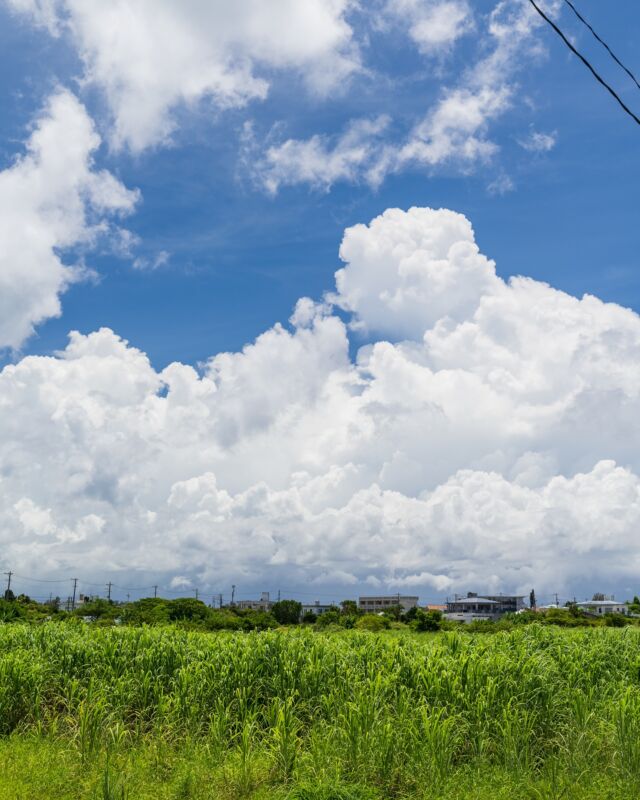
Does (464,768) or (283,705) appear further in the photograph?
(283,705)

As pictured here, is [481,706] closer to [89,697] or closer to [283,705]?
[283,705]

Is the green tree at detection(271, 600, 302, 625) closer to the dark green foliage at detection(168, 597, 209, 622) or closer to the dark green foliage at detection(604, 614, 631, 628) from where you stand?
the dark green foliage at detection(168, 597, 209, 622)

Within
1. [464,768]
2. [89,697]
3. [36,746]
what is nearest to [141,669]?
[89,697]

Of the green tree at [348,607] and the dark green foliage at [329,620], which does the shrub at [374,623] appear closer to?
the dark green foliage at [329,620]

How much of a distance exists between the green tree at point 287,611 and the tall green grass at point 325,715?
50726 millimetres

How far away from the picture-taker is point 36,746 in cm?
1106

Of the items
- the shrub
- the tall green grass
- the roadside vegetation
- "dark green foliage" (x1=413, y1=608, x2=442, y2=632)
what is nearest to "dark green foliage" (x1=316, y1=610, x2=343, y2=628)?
the roadside vegetation

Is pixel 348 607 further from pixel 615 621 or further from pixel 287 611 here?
pixel 615 621

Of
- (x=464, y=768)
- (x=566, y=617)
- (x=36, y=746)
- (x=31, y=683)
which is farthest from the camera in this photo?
(x=566, y=617)

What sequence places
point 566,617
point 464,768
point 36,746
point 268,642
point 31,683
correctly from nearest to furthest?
point 464,768 → point 36,746 → point 31,683 → point 268,642 → point 566,617

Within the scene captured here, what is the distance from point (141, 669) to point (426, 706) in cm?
498

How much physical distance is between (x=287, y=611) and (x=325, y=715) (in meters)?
54.3

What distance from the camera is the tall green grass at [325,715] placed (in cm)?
977

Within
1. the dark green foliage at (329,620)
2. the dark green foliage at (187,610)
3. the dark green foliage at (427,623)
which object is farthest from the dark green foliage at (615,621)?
the dark green foliage at (187,610)
